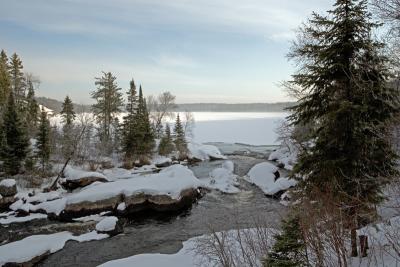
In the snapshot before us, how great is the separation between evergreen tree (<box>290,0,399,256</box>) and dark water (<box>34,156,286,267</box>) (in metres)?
2.34

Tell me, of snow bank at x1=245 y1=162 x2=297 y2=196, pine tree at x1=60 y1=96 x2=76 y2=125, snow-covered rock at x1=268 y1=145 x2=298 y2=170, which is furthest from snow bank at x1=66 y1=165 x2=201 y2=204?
pine tree at x1=60 y1=96 x2=76 y2=125

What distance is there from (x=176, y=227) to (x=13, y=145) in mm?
19629

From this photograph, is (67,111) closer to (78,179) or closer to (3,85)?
(3,85)

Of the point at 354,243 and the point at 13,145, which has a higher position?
the point at 13,145

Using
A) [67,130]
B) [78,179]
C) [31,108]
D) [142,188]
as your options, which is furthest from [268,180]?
[31,108]

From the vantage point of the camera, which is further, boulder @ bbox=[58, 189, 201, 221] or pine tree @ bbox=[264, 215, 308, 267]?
boulder @ bbox=[58, 189, 201, 221]

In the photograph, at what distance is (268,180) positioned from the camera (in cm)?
2603

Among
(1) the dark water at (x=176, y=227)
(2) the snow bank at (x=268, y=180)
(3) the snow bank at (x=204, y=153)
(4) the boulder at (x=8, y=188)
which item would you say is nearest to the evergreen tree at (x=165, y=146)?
(3) the snow bank at (x=204, y=153)

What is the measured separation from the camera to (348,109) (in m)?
9.61

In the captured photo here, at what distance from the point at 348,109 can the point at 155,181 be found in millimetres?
15661

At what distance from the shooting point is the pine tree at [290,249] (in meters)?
6.49

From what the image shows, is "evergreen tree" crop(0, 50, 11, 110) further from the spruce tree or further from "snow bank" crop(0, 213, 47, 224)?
"snow bank" crop(0, 213, 47, 224)

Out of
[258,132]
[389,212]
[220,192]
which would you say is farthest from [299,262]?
[258,132]

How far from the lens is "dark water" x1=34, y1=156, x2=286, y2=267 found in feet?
44.8
